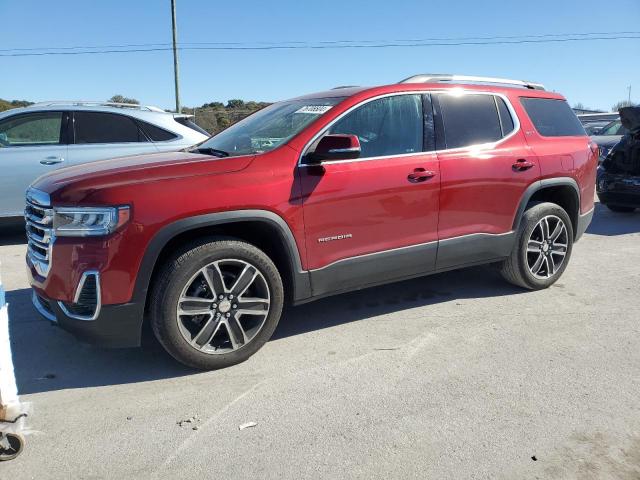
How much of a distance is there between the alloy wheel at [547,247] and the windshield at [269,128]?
224cm

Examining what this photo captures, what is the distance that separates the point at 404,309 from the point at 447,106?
66.9 inches

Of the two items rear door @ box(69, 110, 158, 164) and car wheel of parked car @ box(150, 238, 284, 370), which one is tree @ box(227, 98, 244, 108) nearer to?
rear door @ box(69, 110, 158, 164)

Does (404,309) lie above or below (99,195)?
below

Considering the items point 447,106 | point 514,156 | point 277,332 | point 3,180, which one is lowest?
point 277,332

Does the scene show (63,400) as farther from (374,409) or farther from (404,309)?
(404,309)

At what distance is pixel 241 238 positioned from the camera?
3637 millimetres

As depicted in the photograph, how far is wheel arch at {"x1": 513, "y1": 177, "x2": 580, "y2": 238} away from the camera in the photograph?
A: 469 cm

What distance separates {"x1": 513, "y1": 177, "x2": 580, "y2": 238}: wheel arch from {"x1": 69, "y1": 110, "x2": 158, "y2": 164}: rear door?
4670mm

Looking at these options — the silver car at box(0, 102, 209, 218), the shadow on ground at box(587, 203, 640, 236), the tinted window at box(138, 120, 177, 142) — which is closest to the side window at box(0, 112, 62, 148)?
the silver car at box(0, 102, 209, 218)

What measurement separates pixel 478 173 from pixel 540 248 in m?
1.11

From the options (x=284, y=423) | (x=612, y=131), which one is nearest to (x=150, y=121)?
(x=284, y=423)

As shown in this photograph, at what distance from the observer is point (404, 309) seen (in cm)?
455

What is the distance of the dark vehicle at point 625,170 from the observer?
339 inches

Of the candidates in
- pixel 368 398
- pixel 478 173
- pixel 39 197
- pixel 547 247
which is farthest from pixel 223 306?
pixel 547 247
